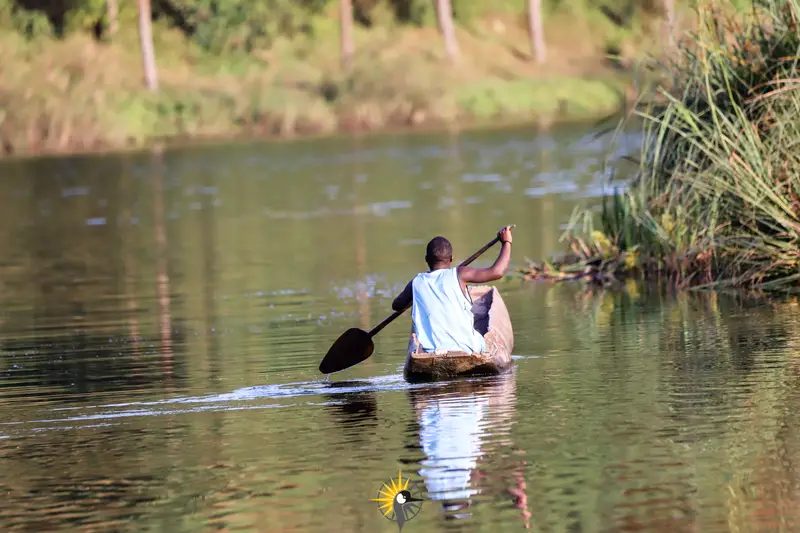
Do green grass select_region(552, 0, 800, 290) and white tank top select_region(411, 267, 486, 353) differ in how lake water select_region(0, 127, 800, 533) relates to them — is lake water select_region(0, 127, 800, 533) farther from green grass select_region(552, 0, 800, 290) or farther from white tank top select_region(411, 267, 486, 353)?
green grass select_region(552, 0, 800, 290)

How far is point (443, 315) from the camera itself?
14.1 m

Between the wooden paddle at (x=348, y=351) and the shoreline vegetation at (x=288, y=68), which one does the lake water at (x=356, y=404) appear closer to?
the wooden paddle at (x=348, y=351)

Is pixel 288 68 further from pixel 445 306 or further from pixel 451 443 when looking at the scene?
pixel 451 443

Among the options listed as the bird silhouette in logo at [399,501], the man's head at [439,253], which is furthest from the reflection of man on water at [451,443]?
the man's head at [439,253]

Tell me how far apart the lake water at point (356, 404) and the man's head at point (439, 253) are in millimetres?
955

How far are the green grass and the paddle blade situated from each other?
489cm

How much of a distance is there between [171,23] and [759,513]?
2871 inches

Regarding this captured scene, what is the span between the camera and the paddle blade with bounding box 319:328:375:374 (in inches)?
597

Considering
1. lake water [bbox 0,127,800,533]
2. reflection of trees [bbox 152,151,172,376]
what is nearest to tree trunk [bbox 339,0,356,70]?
reflection of trees [bbox 152,151,172,376]

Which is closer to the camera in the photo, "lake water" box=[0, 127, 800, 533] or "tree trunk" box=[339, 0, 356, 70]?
"lake water" box=[0, 127, 800, 533]

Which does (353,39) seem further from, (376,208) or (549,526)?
(549,526)

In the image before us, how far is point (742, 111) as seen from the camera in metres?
19.1

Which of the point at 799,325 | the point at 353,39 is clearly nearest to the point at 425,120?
the point at 353,39

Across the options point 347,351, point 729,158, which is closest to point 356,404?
point 347,351
